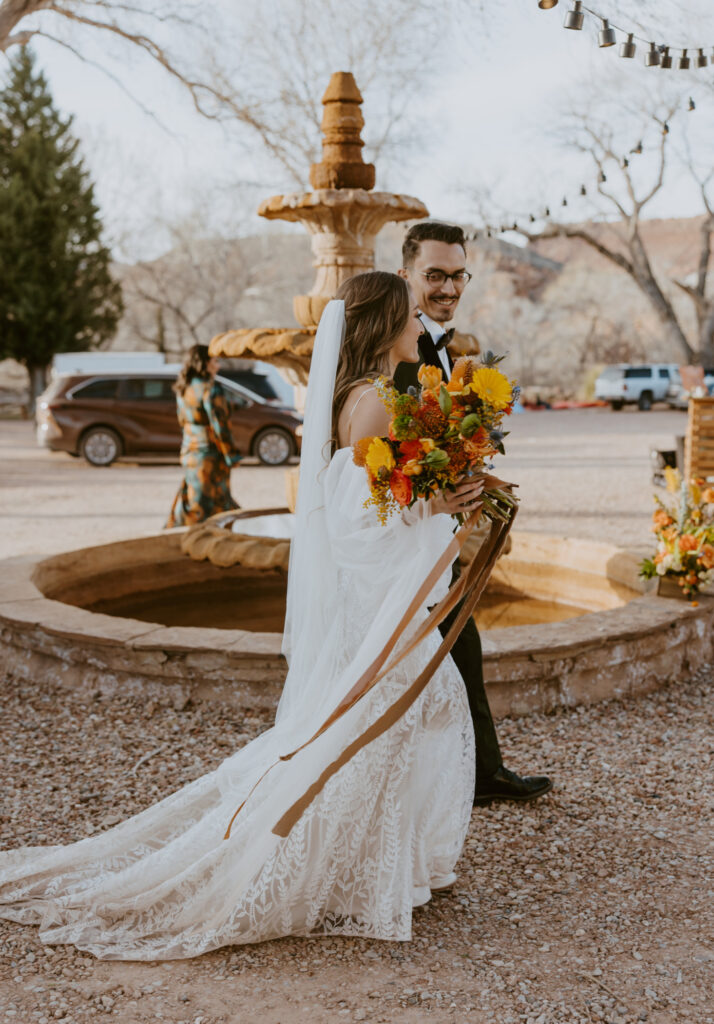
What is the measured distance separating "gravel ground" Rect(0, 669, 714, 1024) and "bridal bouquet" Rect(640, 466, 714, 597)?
2.99 feet

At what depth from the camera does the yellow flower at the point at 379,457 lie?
2.59 m

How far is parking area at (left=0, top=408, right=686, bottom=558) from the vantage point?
32.0 ft

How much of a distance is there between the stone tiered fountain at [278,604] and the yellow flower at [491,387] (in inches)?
79.3

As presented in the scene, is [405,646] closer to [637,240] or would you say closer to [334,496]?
[334,496]

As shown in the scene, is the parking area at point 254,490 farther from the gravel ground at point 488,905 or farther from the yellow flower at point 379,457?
the yellow flower at point 379,457

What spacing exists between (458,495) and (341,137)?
4.53 meters

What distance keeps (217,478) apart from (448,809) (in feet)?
18.5

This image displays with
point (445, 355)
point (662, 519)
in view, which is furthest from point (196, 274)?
point (445, 355)

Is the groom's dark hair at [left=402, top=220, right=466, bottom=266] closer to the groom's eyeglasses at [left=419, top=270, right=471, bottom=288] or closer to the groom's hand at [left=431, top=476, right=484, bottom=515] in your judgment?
the groom's eyeglasses at [left=419, top=270, right=471, bottom=288]

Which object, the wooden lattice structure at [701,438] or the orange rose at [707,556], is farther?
the wooden lattice structure at [701,438]

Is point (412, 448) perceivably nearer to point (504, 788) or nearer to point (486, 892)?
point (486, 892)

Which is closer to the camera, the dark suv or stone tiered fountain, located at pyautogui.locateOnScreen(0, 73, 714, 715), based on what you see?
stone tiered fountain, located at pyautogui.locateOnScreen(0, 73, 714, 715)

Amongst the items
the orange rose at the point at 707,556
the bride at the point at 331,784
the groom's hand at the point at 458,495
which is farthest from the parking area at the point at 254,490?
the groom's hand at the point at 458,495

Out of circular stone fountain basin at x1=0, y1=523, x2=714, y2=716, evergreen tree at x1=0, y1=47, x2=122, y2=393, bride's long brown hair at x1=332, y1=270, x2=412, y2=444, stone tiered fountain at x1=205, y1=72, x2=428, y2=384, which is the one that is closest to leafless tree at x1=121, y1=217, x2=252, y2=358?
evergreen tree at x1=0, y1=47, x2=122, y2=393
